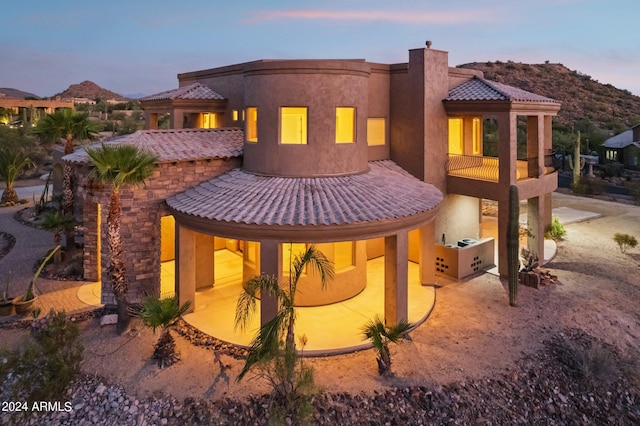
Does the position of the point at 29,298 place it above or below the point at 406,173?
below

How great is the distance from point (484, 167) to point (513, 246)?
649 centimetres

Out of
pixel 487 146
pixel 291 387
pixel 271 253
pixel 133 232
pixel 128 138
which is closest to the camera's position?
pixel 291 387

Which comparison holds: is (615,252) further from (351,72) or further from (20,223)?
(20,223)

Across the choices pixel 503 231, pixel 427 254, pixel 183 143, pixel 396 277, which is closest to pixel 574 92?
pixel 503 231

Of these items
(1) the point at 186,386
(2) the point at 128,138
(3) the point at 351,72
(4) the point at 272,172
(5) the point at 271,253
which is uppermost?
(3) the point at 351,72

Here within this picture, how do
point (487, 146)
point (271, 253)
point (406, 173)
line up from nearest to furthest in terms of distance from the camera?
1. point (271, 253)
2. point (406, 173)
3. point (487, 146)

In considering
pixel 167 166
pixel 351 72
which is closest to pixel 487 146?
pixel 351 72

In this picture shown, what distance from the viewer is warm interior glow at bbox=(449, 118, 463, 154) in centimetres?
2083

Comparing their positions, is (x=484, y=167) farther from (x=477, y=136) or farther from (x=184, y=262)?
(x=184, y=262)

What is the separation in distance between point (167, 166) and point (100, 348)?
595 cm

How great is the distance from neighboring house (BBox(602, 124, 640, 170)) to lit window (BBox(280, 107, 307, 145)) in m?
47.0

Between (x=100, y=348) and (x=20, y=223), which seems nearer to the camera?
(x=100, y=348)

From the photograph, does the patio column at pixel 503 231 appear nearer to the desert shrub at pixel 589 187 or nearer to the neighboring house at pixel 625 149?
the desert shrub at pixel 589 187

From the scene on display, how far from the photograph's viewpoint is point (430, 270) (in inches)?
672
